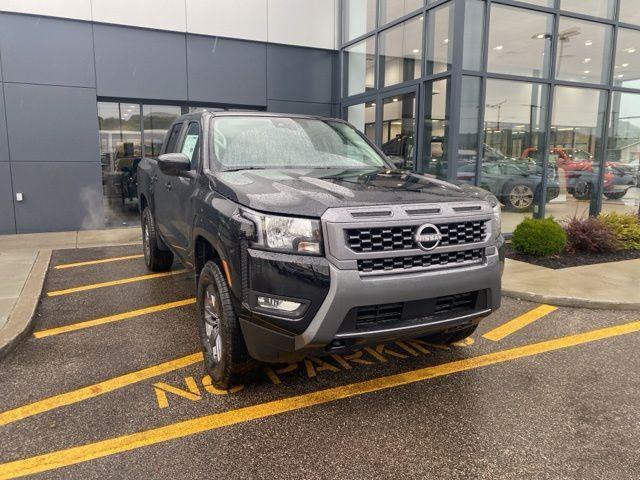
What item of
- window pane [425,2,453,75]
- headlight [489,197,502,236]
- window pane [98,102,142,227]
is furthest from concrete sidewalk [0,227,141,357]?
window pane [425,2,453,75]

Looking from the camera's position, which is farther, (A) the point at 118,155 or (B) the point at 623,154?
(B) the point at 623,154

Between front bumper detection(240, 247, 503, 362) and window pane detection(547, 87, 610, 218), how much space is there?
7596 mm

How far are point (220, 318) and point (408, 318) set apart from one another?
1195mm

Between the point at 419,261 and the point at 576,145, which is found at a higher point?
the point at 576,145

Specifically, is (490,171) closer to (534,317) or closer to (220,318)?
(534,317)

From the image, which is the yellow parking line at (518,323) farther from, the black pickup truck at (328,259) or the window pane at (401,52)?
the window pane at (401,52)

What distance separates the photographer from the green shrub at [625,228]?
27.7 feet

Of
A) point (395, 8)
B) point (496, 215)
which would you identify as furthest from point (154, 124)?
point (496, 215)

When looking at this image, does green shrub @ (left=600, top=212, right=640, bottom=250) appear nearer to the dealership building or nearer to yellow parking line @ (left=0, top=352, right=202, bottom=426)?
the dealership building

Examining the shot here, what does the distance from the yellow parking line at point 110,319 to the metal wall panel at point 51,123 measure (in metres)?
6.00

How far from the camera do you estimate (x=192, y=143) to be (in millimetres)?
4480

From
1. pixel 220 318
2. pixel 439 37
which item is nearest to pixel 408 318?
pixel 220 318

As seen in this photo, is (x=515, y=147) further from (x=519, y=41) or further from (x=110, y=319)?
(x=110, y=319)

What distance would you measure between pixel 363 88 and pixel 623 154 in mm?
5748
